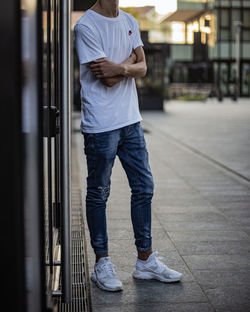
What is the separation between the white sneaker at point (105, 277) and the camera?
354cm

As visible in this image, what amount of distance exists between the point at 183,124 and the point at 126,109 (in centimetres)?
1552

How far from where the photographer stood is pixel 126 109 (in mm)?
3582

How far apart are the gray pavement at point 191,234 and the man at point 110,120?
0.21 metres

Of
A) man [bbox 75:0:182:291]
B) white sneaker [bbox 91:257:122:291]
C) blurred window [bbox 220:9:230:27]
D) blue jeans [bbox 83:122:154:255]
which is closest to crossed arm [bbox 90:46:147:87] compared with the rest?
man [bbox 75:0:182:291]

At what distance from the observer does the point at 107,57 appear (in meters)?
3.54

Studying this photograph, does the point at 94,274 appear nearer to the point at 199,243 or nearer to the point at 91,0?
the point at 199,243

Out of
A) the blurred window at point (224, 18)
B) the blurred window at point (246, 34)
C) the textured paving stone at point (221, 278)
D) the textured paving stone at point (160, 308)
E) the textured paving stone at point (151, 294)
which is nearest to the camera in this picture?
the textured paving stone at point (160, 308)

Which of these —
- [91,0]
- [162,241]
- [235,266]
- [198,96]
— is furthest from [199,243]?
[198,96]

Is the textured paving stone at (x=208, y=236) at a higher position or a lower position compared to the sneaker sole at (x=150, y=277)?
lower

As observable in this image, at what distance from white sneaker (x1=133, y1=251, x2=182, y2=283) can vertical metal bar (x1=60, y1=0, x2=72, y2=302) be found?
32.6 inches

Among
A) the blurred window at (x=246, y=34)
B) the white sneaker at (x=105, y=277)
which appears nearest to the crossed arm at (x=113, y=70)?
the white sneaker at (x=105, y=277)

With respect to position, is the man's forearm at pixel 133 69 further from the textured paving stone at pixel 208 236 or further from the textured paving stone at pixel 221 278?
the textured paving stone at pixel 208 236

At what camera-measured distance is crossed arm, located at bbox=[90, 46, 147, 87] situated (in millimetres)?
3449

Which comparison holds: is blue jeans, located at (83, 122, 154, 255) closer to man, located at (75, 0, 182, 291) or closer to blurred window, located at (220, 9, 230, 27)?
man, located at (75, 0, 182, 291)
